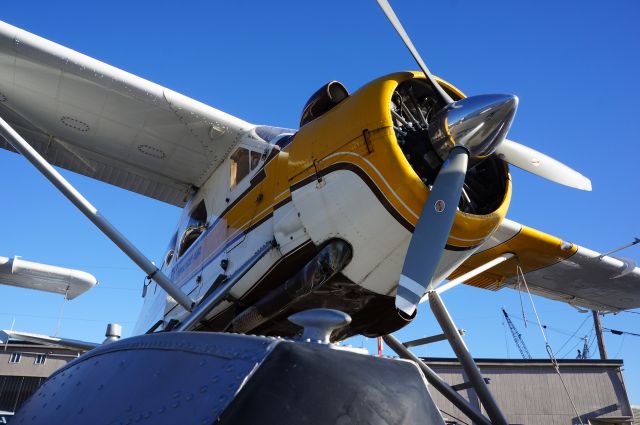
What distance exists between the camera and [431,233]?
12.4 feet

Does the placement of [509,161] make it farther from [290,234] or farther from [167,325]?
[167,325]

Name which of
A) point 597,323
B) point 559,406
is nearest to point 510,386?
point 559,406

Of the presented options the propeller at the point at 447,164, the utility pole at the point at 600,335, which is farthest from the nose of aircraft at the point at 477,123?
the utility pole at the point at 600,335

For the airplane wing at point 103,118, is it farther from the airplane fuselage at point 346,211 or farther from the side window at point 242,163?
the airplane fuselage at point 346,211

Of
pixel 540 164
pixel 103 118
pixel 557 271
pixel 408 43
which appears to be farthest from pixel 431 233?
pixel 557 271

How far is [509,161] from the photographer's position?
4855 millimetres

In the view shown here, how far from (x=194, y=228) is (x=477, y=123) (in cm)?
478

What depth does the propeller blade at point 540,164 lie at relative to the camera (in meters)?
4.89

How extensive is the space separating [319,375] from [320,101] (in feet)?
12.5

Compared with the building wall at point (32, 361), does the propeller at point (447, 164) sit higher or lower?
lower

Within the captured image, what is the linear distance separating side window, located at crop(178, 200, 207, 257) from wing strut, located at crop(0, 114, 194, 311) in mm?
1795

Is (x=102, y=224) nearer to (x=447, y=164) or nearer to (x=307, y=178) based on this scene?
(x=307, y=178)

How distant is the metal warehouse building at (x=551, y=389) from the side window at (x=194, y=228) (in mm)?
17443

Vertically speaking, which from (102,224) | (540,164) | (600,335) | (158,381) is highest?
(600,335)
